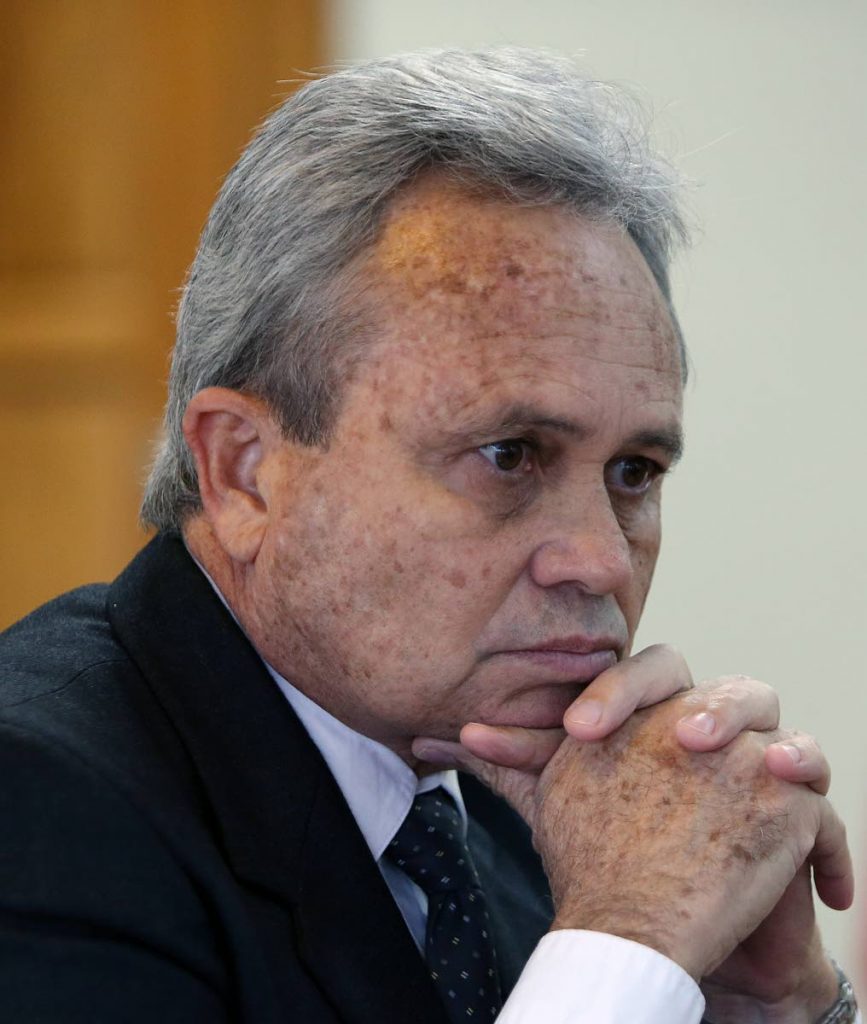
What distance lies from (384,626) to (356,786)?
0.63 feet

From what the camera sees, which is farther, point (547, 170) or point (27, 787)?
point (547, 170)

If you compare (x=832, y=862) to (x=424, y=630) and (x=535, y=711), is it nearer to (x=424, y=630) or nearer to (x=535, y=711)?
(x=535, y=711)

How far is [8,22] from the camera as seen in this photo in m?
3.02

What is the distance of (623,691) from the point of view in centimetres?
145

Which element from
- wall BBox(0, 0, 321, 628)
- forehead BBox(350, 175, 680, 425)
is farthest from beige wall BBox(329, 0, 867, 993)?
forehead BBox(350, 175, 680, 425)

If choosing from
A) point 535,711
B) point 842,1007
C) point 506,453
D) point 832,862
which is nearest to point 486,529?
point 506,453

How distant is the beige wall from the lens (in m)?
3.33

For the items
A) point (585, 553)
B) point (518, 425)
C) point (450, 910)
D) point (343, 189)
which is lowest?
point (450, 910)

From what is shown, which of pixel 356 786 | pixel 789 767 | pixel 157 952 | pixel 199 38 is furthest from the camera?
pixel 199 38

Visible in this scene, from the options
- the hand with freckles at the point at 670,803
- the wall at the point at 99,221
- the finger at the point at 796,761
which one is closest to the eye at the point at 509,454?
the hand with freckles at the point at 670,803

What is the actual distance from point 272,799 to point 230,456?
385mm

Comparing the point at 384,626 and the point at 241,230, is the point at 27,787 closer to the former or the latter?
the point at 384,626

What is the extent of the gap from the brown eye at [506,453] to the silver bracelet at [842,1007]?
744 mm

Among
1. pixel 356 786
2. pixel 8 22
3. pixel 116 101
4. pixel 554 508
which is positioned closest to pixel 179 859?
pixel 356 786
